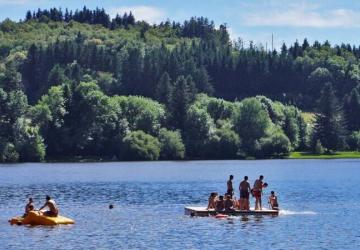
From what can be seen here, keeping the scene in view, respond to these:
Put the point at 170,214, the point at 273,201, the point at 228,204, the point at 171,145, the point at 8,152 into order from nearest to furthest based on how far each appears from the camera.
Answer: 1. the point at 228,204
2. the point at 273,201
3. the point at 170,214
4. the point at 8,152
5. the point at 171,145

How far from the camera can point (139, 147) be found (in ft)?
621

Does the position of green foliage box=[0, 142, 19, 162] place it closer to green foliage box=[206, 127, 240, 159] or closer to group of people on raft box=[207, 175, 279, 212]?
green foliage box=[206, 127, 240, 159]

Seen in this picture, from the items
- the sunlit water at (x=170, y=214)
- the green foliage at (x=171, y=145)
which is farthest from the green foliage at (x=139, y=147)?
the sunlit water at (x=170, y=214)

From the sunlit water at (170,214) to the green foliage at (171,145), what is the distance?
51.9 m

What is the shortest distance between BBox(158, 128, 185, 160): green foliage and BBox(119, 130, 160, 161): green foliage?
2433 millimetres

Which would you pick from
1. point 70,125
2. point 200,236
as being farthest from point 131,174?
point 200,236

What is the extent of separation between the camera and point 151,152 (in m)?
191

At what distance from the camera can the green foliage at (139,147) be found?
620 ft

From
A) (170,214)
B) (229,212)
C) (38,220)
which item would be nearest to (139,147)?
(170,214)

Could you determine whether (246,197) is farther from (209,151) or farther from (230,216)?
(209,151)

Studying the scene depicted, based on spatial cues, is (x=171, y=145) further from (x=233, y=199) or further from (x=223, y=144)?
(x=233, y=199)

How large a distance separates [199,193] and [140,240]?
43.5 meters

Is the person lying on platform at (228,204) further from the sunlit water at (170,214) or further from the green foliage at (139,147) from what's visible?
the green foliage at (139,147)

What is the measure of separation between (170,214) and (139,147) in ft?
375
